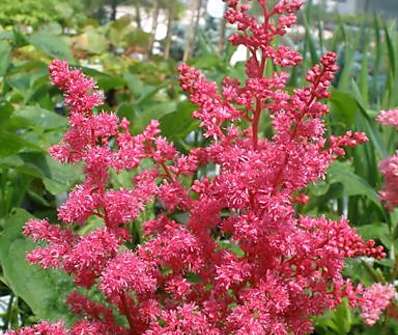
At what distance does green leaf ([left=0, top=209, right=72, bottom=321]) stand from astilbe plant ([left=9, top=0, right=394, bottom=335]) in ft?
0.82

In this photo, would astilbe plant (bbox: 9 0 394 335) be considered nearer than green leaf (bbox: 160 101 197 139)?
Yes

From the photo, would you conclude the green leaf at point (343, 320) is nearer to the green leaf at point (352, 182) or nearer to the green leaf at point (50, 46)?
the green leaf at point (352, 182)

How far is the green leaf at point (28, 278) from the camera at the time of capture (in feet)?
3.36

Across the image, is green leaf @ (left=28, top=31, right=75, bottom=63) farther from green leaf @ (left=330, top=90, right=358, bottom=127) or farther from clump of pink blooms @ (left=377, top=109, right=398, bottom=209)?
clump of pink blooms @ (left=377, top=109, right=398, bottom=209)

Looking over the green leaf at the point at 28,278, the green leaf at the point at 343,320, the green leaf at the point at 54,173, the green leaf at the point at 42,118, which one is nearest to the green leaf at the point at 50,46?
the green leaf at the point at 42,118

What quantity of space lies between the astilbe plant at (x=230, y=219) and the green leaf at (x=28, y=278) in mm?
248

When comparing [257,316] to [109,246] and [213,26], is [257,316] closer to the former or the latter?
[109,246]

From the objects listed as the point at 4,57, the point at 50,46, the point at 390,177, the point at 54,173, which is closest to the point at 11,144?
the point at 54,173

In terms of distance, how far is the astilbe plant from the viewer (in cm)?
71

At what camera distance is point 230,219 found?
759 mm

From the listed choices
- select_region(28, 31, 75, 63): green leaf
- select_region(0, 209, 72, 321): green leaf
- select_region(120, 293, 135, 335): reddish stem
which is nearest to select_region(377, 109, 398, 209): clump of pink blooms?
select_region(120, 293, 135, 335): reddish stem

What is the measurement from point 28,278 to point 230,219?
1.31ft

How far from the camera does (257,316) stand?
71 centimetres

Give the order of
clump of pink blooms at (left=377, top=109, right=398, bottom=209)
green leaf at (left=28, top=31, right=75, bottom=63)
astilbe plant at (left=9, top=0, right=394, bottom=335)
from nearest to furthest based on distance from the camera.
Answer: astilbe plant at (left=9, top=0, right=394, bottom=335), clump of pink blooms at (left=377, top=109, right=398, bottom=209), green leaf at (left=28, top=31, right=75, bottom=63)
